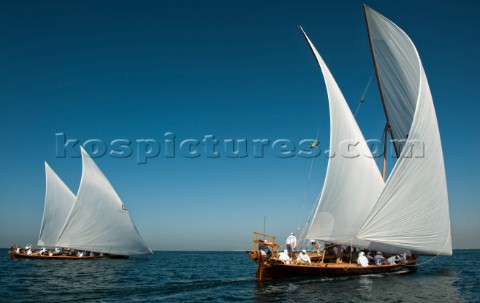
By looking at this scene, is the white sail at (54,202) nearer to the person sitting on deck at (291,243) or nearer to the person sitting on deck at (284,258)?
the person sitting on deck at (291,243)

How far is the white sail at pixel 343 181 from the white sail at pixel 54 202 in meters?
43.9

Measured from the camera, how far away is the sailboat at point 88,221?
56562mm

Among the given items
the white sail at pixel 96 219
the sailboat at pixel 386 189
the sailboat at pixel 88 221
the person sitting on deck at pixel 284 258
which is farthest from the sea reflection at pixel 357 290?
the sailboat at pixel 88 221

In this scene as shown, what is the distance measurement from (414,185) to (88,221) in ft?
146

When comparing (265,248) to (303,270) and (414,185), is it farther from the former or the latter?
(414,185)

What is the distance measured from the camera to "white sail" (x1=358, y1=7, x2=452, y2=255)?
2808 centimetres

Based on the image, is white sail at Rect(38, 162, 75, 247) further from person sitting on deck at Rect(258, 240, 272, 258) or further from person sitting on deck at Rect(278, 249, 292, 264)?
person sitting on deck at Rect(278, 249, 292, 264)

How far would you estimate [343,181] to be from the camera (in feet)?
102

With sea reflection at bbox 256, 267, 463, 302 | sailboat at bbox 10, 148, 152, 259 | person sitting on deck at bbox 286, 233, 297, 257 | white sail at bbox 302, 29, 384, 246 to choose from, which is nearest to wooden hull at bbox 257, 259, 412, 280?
sea reflection at bbox 256, 267, 463, 302

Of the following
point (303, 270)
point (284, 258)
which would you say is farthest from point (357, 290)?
point (284, 258)

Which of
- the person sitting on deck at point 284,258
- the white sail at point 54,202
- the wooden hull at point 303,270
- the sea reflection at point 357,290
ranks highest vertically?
the white sail at point 54,202

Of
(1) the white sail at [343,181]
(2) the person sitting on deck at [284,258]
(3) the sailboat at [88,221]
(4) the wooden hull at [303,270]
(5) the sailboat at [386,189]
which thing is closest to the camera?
(4) the wooden hull at [303,270]

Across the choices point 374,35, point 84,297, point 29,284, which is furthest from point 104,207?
point 374,35

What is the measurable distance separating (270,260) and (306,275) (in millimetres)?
2889
